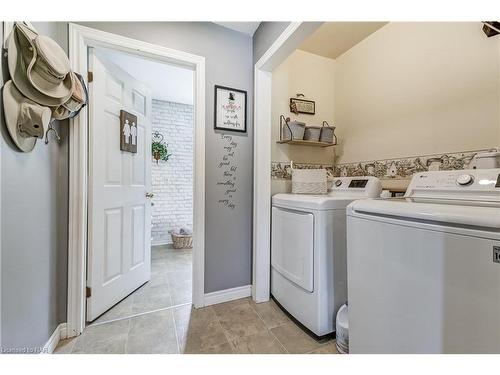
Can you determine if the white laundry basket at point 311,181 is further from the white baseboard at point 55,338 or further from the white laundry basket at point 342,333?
the white baseboard at point 55,338

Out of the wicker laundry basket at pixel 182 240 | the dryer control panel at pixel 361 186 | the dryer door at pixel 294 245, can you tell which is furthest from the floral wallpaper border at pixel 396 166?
the wicker laundry basket at pixel 182 240

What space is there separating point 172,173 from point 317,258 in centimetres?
314

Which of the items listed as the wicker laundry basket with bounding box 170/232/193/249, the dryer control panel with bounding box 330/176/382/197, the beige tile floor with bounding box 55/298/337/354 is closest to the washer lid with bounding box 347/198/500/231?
the dryer control panel with bounding box 330/176/382/197

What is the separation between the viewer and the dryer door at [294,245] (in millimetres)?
1433

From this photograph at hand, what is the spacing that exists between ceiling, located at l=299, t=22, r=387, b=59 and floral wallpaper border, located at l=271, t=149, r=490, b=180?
1216mm

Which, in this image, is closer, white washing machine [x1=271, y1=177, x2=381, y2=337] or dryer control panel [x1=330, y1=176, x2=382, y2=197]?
white washing machine [x1=271, y1=177, x2=381, y2=337]

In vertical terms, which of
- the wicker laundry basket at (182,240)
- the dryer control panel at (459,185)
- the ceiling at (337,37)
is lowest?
the wicker laundry basket at (182,240)

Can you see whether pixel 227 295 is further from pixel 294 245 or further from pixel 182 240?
pixel 182 240

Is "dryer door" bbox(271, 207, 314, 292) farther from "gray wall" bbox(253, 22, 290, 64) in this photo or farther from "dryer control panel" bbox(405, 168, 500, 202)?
"gray wall" bbox(253, 22, 290, 64)

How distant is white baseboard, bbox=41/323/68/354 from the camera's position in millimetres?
1244

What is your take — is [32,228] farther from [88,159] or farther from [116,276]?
[116,276]

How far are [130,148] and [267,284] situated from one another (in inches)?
68.2

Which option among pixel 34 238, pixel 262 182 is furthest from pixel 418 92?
pixel 34 238

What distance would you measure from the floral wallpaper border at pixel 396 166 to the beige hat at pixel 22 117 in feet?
5.21
